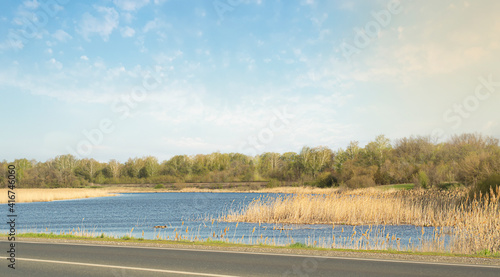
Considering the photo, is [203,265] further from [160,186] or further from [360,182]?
[160,186]

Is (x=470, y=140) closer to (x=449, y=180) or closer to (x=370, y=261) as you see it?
(x=449, y=180)

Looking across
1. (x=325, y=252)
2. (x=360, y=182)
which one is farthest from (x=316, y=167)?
(x=325, y=252)

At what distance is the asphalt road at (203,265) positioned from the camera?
9.73 metres

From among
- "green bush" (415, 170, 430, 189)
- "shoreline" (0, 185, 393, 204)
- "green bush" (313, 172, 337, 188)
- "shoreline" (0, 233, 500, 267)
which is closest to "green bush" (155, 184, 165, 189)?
"shoreline" (0, 185, 393, 204)

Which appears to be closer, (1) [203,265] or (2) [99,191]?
(1) [203,265]

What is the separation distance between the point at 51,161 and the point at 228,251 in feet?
405

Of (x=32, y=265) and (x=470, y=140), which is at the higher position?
(x=470, y=140)

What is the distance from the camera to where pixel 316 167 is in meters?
108

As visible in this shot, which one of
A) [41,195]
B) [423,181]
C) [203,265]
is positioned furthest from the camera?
[41,195]

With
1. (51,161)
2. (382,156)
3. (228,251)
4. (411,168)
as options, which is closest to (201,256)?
(228,251)

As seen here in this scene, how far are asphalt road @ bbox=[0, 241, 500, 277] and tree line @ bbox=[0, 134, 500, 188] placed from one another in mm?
25665

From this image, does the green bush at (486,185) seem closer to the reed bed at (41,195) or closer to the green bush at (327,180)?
the green bush at (327,180)

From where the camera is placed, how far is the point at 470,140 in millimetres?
68875

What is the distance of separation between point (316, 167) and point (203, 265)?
99144 millimetres
